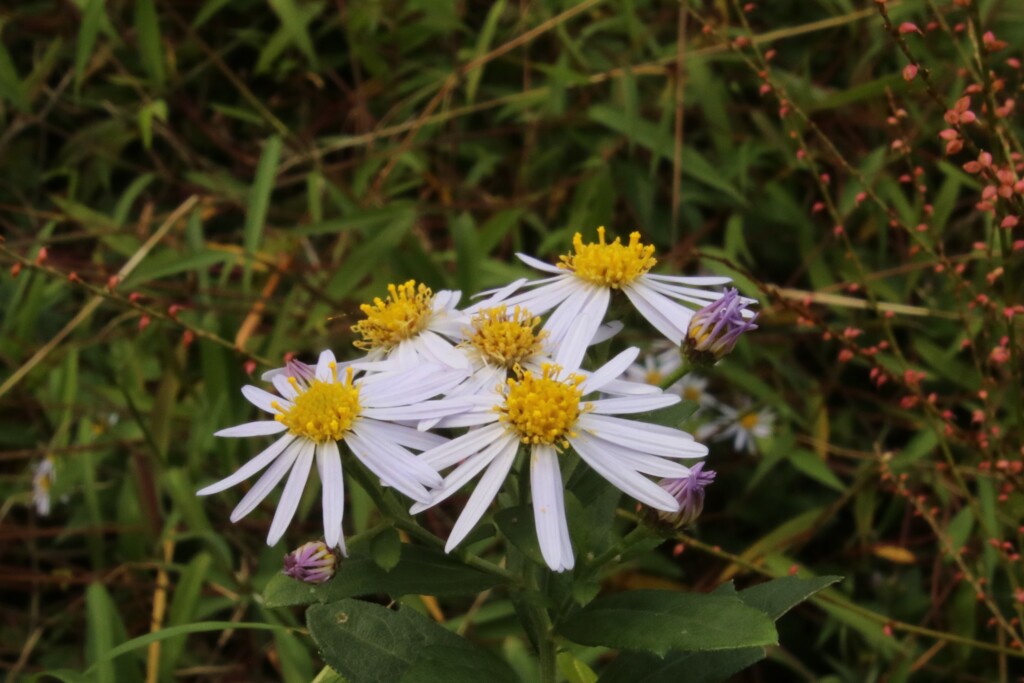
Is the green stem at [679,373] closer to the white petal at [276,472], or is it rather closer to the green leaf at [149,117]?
the white petal at [276,472]

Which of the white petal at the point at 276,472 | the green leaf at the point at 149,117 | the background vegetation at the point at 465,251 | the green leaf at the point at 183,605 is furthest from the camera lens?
the green leaf at the point at 149,117

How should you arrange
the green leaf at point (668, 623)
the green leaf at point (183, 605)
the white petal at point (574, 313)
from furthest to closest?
the green leaf at point (183, 605)
the white petal at point (574, 313)
the green leaf at point (668, 623)

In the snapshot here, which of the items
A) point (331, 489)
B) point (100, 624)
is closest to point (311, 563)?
point (331, 489)

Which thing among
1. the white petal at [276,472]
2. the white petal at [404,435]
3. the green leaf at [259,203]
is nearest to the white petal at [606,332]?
the white petal at [404,435]

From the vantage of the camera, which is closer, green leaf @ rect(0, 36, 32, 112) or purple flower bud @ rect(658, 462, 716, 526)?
purple flower bud @ rect(658, 462, 716, 526)

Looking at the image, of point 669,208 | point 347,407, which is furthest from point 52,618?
point 669,208

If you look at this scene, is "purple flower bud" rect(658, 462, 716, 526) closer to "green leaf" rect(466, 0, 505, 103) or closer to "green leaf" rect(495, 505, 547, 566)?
"green leaf" rect(495, 505, 547, 566)

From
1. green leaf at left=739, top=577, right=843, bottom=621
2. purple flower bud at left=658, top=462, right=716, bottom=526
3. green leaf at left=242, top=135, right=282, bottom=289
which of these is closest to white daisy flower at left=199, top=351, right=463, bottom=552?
purple flower bud at left=658, top=462, right=716, bottom=526
